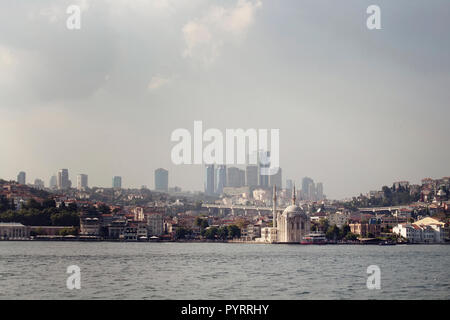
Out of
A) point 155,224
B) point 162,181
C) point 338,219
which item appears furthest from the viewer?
point 162,181

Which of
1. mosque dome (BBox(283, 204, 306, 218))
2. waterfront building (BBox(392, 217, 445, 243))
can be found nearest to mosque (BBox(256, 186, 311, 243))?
mosque dome (BBox(283, 204, 306, 218))

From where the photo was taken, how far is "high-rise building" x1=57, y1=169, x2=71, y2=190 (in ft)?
370

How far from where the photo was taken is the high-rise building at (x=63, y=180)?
113 meters

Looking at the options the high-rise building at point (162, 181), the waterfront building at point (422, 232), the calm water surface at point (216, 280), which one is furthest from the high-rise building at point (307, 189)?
the calm water surface at point (216, 280)

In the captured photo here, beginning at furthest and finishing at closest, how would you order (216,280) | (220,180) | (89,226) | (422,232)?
1. (220,180)
2. (422,232)
3. (89,226)
4. (216,280)

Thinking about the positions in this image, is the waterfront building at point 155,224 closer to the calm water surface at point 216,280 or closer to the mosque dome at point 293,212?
the mosque dome at point 293,212

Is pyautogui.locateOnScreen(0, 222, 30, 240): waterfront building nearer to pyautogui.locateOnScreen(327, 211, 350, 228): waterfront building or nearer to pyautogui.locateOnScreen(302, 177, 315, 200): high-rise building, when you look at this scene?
pyautogui.locateOnScreen(327, 211, 350, 228): waterfront building

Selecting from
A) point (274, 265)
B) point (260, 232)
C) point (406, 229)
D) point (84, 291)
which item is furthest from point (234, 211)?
point (84, 291)

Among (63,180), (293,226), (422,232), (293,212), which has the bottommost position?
(422,232)

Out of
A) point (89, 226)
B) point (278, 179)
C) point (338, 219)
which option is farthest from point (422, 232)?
point (278, 179)

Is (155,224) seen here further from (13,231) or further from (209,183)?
(209,183)

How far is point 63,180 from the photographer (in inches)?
4545

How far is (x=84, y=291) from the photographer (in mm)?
19984

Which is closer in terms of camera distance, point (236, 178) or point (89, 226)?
point (89, 226)
